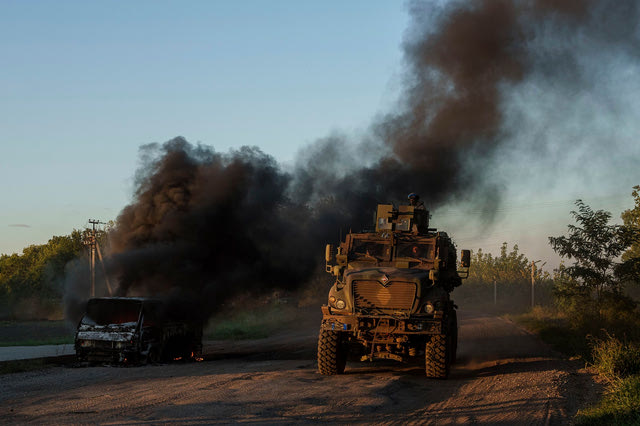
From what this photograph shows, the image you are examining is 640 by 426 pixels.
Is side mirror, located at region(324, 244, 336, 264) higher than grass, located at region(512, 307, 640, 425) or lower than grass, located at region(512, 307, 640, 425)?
higher

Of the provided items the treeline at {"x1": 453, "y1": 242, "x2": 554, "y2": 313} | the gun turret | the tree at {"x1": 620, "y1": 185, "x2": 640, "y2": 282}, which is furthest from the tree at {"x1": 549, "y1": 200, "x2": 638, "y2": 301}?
the treeline at {"x1": 453, "y1": 242, "x2": 554, "y2": 313}

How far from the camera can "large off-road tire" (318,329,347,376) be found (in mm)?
14094

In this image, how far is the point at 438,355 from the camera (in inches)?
543

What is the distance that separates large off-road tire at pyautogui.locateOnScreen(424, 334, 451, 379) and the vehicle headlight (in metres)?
0.52

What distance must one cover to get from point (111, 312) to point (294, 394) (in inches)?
311

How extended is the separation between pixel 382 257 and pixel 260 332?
22.3 meters

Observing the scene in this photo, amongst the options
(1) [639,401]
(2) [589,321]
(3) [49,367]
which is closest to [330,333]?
(1) [639,401]

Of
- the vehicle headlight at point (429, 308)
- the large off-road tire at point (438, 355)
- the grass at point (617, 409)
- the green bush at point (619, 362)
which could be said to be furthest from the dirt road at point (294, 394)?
the vehicle headlight at point (429, 308)

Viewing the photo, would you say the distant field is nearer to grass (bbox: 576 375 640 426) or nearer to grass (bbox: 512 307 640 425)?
grass (bbox: 512 307 640 425)

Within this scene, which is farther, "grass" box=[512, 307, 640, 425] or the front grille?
the front grille

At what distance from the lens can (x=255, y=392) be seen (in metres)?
12.0

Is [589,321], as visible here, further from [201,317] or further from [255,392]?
[255,392]

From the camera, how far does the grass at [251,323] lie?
3341 centimetres

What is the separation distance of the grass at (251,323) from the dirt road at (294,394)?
12.1m
